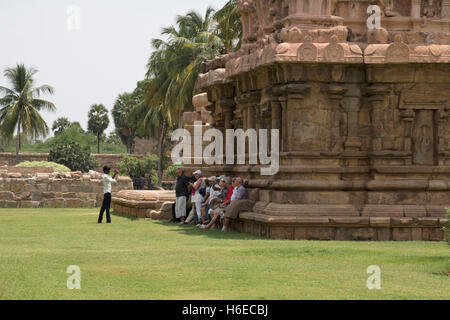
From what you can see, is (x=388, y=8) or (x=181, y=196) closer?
(x=388, y=8)

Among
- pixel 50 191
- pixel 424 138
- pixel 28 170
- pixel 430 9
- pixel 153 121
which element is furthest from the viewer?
pixel 153 121

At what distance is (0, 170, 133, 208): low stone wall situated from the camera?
30000 mm

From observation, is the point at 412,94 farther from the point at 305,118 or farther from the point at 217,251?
the point at 217,251

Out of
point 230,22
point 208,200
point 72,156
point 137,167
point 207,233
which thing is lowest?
point 207,233

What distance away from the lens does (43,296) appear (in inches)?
337

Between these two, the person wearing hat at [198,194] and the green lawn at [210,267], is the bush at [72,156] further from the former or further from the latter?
the green lawn at [210,267]

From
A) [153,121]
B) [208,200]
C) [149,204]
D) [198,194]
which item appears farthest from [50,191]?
[153,121]

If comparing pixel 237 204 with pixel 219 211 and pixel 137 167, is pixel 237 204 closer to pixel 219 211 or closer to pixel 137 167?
pixel 219 211

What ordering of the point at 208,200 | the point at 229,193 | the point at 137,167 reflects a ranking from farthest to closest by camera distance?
the point at 137,167
the point at 208,200
the point at 229,193

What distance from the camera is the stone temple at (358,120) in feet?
51.6

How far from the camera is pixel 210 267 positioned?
11000mm

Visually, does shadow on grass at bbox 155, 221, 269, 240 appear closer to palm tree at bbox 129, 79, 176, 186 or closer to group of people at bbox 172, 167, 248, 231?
group of people at bbox 172, 167, 248, 231

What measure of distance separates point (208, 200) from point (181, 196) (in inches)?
57.9
